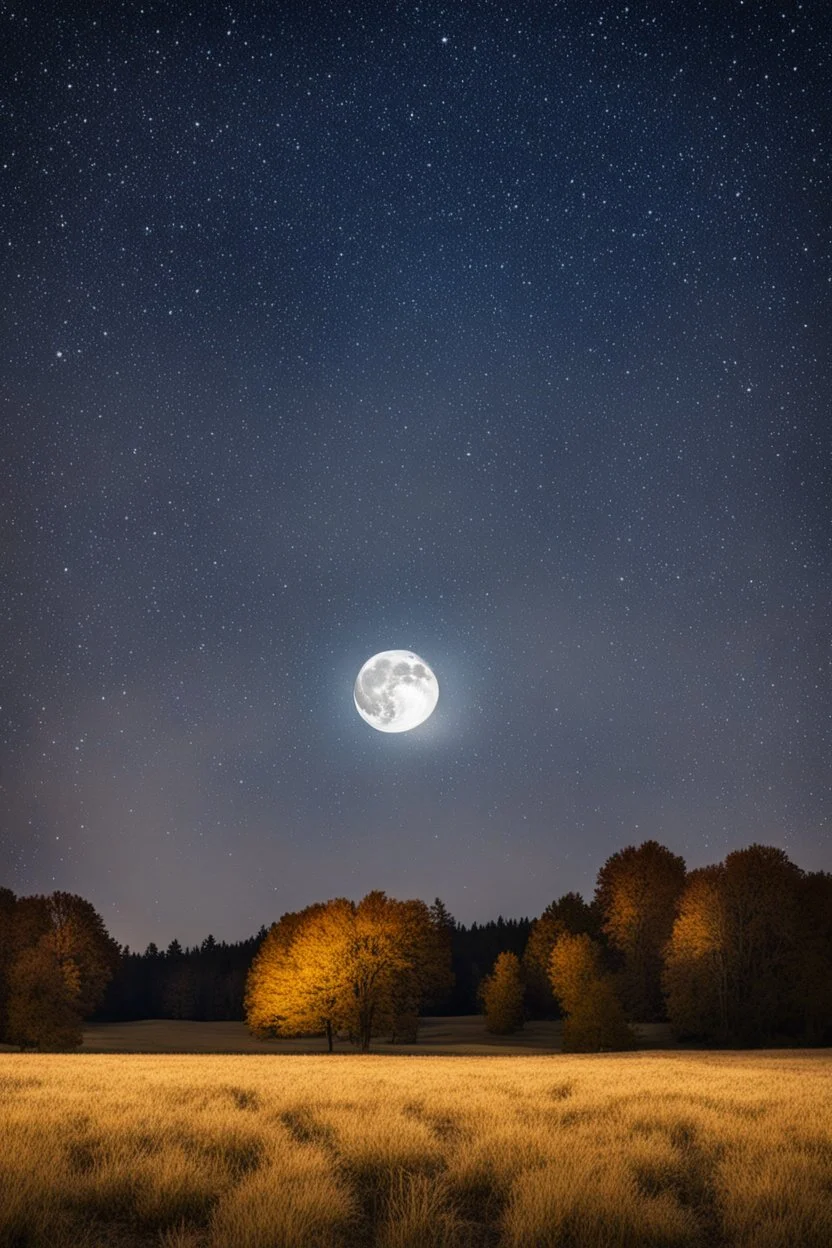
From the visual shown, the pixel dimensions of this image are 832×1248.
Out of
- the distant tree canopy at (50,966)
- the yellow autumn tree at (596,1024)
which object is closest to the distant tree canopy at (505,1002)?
the yellow autumn tree at (596,1024)

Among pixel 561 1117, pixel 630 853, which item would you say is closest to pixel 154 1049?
pixel 630 853

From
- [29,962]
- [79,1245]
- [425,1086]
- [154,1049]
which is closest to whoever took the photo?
[79,1245]

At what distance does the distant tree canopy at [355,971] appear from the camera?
152 feet

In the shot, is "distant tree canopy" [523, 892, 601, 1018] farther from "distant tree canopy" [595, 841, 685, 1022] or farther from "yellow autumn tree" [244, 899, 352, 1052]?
"yellow autumn tree" [244, 899, 352, 1052]

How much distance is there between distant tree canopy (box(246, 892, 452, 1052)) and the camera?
46312mm

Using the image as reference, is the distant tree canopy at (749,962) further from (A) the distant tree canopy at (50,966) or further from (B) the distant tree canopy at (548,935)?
(A) the distant tree canopy at (50,966)

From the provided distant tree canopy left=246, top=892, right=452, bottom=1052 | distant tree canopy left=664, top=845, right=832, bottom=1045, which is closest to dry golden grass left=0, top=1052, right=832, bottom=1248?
distant tree canopy left=246, top=892, right=452, bottom=1052

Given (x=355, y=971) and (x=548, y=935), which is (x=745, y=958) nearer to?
(x=355, y=971)

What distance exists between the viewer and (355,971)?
1833 inches

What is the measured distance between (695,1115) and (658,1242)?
694 cm

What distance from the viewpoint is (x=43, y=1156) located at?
8.09 metres

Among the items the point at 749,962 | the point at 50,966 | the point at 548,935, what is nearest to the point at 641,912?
the point at 749,962

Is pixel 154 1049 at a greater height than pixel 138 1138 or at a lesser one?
lesser

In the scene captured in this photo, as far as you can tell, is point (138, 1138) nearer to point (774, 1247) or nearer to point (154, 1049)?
point (774, 1247)
